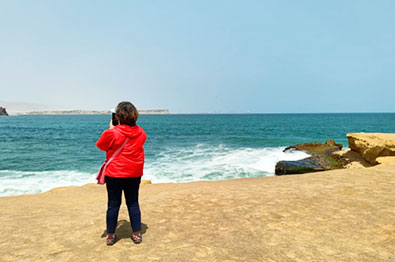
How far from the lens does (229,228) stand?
13.8 feet

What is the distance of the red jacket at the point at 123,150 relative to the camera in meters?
3.42

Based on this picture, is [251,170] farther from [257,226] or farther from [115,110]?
[115,110]

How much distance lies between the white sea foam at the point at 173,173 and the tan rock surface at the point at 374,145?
5.11 m

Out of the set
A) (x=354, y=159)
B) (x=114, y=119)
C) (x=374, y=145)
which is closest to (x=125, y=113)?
(x=114, y=119)

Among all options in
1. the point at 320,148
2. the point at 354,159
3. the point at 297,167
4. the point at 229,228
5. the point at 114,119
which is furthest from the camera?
the point at 320,148

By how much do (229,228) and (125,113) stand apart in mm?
2493

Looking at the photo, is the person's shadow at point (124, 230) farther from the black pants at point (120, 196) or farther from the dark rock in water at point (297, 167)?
the dark rock in water at point (297, 167)

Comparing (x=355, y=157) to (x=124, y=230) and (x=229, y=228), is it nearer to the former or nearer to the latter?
(x=229, y=228)

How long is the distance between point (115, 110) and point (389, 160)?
12686 millimetres

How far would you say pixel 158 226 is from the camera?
171 inches

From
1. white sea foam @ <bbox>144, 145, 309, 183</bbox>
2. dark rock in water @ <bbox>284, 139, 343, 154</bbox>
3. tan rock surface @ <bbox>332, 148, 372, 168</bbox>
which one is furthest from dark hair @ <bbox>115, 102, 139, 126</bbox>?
dark rock in water @ <bbox>284, 139, 343, 154</bbox>

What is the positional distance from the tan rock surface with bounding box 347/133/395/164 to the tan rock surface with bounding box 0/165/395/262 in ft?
25.6

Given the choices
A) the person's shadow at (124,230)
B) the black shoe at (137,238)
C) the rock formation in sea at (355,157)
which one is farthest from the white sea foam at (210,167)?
the black shoe at (137,238)

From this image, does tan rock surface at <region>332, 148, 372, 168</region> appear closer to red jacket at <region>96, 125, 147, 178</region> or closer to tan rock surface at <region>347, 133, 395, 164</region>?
tan rock surface at <region>347, 133, 395, 164</region>
